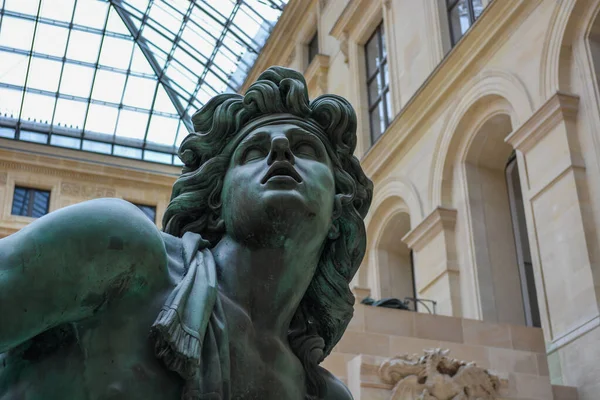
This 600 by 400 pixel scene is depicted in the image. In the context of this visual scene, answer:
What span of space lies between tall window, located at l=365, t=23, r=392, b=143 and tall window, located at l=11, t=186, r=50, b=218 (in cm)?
1347

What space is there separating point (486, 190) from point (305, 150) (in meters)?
13.9

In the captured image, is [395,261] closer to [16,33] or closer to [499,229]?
[499,229]

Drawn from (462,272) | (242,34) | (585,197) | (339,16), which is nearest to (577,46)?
(585,197)

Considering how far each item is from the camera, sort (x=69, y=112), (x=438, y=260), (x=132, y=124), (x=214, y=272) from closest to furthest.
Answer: (x=214, y=272) → (x=438, y=260) → (x=69, y=112) → (x=132, y=124)

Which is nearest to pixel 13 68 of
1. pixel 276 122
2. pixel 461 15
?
pixel 461 15

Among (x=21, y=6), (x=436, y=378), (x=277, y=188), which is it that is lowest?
(x=277, y=188)

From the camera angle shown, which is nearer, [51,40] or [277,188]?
[277,188]

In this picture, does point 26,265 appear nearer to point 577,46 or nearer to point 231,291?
point 231,291

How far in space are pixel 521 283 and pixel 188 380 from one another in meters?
13.9

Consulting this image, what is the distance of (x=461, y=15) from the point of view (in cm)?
1655

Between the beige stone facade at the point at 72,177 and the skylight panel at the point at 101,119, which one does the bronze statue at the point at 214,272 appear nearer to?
the beige stone facade at the point at 72,177

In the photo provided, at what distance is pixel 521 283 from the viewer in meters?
14.7

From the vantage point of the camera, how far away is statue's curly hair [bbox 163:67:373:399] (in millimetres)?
1877

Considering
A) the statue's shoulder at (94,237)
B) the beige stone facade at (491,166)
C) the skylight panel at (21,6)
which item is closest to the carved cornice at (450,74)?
the beige stone facade at (491,166)
